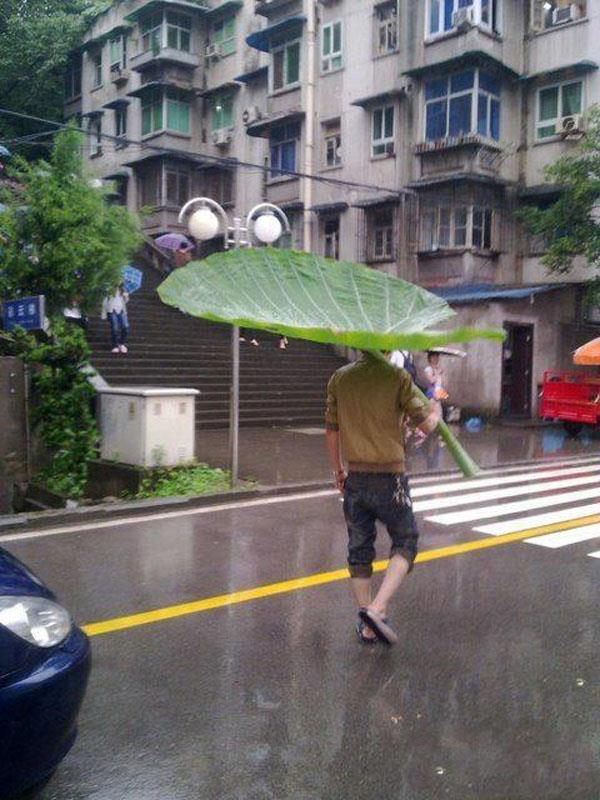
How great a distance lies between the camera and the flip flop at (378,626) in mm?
4637

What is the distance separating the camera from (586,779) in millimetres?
3316

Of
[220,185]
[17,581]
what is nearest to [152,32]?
[220,185]

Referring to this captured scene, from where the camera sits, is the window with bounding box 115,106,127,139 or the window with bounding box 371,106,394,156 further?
the window with bounding box 115,106,127,139

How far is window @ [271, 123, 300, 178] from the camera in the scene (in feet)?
95.2

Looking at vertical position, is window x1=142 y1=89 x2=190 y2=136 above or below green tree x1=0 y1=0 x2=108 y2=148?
below

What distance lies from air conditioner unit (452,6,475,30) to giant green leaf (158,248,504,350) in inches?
903

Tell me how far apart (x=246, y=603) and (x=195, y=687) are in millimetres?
1434

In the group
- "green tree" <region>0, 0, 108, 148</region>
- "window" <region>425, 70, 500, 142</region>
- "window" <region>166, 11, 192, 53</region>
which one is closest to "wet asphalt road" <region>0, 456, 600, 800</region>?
"window" <region>425, 70, 500, 142</region>

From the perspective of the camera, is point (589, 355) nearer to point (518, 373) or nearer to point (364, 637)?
point (518, 373)

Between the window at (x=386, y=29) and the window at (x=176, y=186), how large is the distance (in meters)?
11.3

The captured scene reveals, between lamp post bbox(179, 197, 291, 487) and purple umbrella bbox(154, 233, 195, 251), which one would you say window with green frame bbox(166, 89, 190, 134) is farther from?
lamp post bbox(179, 197, 291, 487)

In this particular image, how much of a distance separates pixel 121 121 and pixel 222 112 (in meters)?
6.84

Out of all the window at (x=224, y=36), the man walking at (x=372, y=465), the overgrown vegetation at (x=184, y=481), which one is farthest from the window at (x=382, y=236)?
the man walking at (x=372, y=465)

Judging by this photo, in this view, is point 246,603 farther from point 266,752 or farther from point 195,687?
point 266,752
